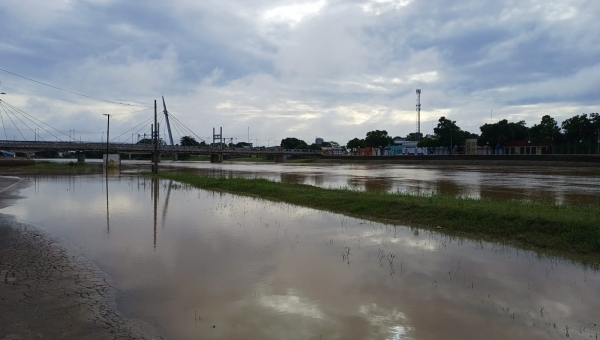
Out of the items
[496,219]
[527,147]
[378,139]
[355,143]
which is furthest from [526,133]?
[496,219]

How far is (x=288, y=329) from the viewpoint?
5277 millimetres

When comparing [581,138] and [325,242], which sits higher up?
[581,138]

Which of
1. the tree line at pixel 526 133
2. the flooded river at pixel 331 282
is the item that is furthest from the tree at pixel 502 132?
the flooded river at pixel 331 282

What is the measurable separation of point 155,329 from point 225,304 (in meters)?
1.15

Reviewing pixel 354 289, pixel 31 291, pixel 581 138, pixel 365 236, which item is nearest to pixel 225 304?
pixel 354 289

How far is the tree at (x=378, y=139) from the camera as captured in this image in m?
138

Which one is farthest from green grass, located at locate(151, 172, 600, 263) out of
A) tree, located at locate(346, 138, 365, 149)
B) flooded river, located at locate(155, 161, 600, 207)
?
tree, located at locate(346, 138, 365, 149)

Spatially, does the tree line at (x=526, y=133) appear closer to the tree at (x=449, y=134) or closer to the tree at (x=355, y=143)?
the tree at (x=449, y=134)

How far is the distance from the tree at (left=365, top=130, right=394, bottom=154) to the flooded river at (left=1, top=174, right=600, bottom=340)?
12782cm

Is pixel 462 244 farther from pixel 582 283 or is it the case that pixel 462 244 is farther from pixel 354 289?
pixel 354 289

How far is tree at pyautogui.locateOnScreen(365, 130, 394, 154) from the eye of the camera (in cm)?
13762

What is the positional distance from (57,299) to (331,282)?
4.42 metres

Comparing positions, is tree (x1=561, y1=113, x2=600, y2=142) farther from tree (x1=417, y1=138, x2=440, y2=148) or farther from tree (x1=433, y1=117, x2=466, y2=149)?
tree (x1=417, y1=138, x2=440, y2=148)

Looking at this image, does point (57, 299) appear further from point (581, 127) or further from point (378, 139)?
point (378, 139)
